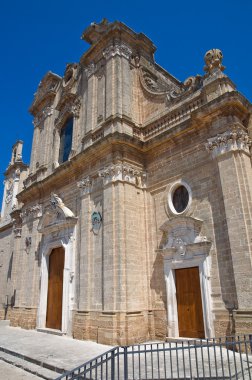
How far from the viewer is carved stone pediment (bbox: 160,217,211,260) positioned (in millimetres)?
8492

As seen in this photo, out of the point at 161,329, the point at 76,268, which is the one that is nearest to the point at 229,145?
the point at 161,329

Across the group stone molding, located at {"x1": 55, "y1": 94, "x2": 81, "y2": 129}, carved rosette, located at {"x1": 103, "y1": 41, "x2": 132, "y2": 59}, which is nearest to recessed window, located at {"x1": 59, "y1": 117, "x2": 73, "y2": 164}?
stone molding, located at {"x1": 55, "y1": 94, "x2": 81, "y2": 129}

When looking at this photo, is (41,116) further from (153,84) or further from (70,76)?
(153,84)

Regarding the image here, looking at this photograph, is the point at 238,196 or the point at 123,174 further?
the point at 123,174

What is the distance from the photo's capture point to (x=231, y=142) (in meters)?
8.29

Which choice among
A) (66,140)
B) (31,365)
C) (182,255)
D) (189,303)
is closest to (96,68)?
(66,140)

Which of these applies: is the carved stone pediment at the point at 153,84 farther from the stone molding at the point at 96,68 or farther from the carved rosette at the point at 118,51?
the stone molding at the point at 96,68

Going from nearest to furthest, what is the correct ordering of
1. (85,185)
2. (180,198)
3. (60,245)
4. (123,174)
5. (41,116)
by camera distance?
(180,198) < (123,174) < (85,185) < (60,245) < (41,116)

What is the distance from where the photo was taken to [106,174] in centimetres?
1047

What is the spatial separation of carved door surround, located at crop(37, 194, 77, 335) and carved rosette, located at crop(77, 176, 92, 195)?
1115 mm

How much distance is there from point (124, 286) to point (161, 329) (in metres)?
1.72

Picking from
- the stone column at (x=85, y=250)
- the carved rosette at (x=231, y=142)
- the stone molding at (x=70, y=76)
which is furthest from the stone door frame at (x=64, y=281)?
the stone molding at (x=70, y=76)

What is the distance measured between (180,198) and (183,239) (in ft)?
4.64

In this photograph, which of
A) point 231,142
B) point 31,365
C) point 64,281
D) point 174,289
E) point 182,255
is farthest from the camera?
point 64,281
